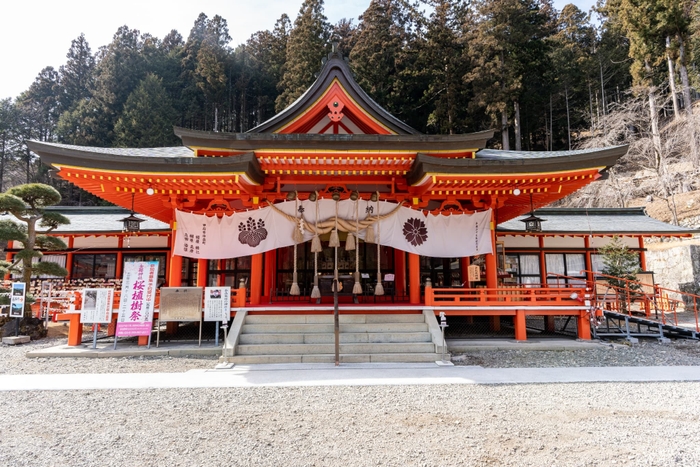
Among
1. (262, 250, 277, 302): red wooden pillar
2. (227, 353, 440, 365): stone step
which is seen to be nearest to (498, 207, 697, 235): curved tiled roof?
(227, 353, 440, 365): stone step

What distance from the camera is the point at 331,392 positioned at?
5910 millimetres

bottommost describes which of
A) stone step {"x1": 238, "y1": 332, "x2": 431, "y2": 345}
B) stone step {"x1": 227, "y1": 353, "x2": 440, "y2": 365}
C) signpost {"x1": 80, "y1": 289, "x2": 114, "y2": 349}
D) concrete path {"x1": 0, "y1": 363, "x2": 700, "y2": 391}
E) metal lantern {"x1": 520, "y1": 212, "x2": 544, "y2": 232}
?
concrete path {"x1": 0, "y1": 363, "x2": 700, "y2": 391}

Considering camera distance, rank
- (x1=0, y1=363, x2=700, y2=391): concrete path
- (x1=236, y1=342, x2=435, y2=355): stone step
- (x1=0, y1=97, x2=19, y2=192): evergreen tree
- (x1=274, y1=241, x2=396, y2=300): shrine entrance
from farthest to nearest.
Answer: (x1=0, y1=97, x2=19, y2=192): evergreen tree
(x1=274, y1=241, x2=396, y2=300): shrine entrance
(x1=236, y1=342, x2=435, y2=355): stone step
(x1=0, y1=363, x2=700, y2=391): concrete path

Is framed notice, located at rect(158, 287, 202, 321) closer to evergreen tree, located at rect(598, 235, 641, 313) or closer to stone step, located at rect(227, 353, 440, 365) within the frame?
stone step, located at rect(227, 353, 440, 365)

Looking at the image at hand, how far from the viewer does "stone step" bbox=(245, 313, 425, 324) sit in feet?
29.5

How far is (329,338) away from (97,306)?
18.2ft

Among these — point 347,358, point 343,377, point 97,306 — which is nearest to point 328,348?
point 347,358

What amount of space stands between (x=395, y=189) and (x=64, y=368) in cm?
853

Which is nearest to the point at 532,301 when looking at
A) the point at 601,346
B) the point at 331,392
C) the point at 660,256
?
the point at 601,346

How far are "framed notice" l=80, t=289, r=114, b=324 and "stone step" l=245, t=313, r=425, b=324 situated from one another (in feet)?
10.8

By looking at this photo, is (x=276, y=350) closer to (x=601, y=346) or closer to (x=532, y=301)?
(x=532, y=301)

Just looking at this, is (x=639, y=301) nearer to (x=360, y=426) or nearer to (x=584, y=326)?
(x=584, y=326)

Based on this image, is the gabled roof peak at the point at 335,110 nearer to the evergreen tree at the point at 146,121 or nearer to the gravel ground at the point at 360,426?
the gravel ground at the point at 360,426

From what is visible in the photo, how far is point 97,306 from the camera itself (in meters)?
9.00
